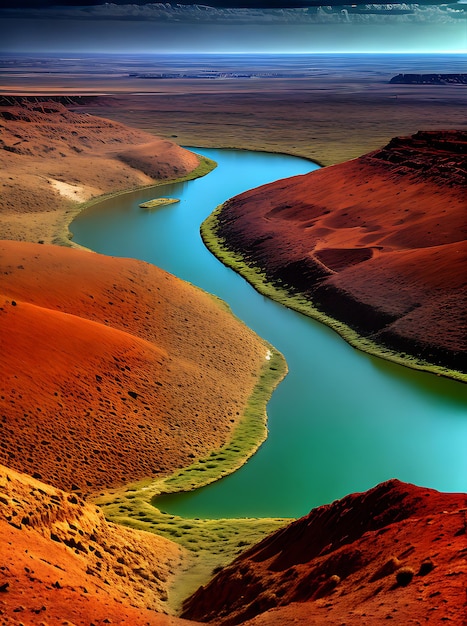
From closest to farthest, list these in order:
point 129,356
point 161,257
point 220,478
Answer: point 220,478
point 129,356
point 161,257

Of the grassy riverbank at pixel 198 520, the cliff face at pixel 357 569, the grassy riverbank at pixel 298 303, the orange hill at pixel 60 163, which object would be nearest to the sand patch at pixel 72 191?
the orange hill at pixel 60 163

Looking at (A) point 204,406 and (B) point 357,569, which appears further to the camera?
(A) point 204,406

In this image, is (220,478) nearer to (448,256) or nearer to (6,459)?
(6,459)

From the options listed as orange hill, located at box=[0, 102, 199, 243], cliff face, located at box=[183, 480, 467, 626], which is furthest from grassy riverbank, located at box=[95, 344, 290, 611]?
orange hill, located at box=[0, 102, 199, 243]

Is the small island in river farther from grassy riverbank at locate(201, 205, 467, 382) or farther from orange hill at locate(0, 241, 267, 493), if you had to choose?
orange hill at locate(0, 241, 267, 493)

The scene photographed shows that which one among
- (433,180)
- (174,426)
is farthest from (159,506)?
(433,180)

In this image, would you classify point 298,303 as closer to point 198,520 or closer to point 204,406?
point 204,406

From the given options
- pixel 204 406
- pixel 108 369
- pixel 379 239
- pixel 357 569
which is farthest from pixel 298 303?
pixel 357 569
